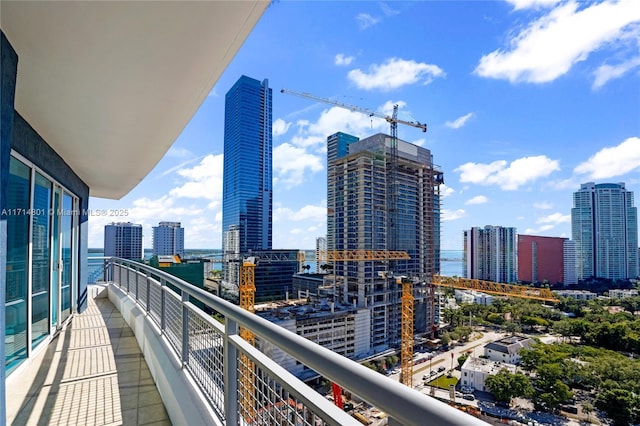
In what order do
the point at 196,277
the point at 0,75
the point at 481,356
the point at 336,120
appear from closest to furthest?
1. the point at 0,75
2. the point at 196,277
3. the point at 481,356
4. the point at 336,120

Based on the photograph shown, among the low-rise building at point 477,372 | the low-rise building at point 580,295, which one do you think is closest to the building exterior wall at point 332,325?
the low-rise building at point 477,372

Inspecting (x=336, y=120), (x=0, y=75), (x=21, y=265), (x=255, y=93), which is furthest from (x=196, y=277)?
(x=255, y=93)

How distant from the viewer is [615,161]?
47625 millimetres

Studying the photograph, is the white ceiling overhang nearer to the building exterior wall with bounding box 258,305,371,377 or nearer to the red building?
the building exterior wall with bounding box 258,305,371,377

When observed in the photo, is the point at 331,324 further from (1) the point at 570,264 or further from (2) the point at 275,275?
(1) the point at 570,264

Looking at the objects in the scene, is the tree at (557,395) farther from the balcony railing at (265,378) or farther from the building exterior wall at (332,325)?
the balcony railing at (265,378)

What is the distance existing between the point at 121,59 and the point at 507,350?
29952mm

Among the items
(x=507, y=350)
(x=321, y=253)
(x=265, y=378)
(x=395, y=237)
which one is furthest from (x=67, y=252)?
(x=395, y=237)

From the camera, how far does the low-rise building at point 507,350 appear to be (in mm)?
23859

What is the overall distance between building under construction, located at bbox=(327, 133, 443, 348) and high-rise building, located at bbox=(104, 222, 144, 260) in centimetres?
1887

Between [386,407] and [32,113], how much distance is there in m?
4.34

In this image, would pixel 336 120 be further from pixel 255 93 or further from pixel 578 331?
pixel 578 331

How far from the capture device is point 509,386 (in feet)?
60.5

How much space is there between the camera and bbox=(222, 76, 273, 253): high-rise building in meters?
50.8
